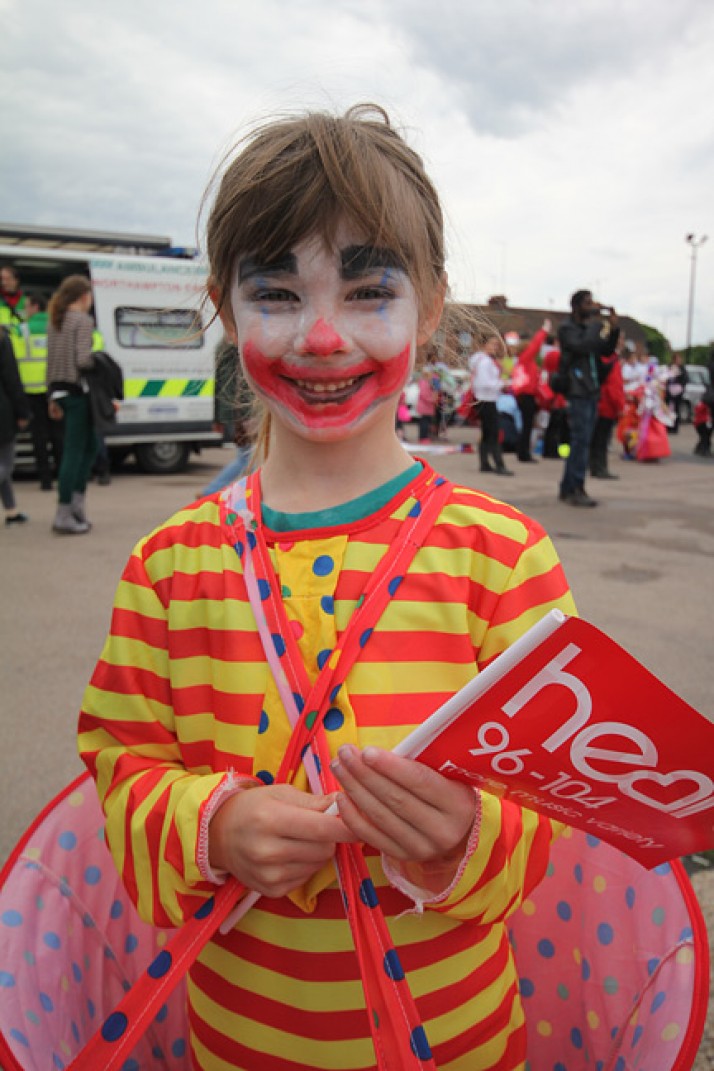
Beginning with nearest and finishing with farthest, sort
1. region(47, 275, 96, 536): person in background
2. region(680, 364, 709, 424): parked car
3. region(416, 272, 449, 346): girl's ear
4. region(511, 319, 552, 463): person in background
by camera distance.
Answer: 1. region(416, 272, 449, 346): girl's ear
2. region(47, 275, 96, 536): person in background
3. region(511, 319, 552, 463): person in background
4. region(680, 364, 709, 424): parked car

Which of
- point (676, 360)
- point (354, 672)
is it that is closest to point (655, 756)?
point (354, 672)

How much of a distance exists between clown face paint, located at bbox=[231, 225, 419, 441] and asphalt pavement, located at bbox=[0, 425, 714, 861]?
1.80 metres

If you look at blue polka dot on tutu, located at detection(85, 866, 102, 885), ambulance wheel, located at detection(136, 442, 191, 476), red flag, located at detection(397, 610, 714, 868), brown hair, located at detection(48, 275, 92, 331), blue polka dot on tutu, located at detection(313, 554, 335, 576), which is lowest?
ambulance wheel, located at detection(136, 442, 191, 476)

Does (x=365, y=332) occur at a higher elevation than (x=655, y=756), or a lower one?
higher

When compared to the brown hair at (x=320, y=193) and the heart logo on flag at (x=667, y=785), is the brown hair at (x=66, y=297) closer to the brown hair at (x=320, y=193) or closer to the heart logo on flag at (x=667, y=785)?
the brown hair at (x=320, y=193)

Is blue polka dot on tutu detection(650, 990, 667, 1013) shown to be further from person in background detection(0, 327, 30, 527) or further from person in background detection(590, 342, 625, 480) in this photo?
person in background detection(590, 342, 625, 480)

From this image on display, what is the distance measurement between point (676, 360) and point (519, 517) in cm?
1987

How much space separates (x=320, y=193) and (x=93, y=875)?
42.2 inches

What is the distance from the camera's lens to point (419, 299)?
1.22 meters

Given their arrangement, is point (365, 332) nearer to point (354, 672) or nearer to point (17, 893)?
point (354, 672)

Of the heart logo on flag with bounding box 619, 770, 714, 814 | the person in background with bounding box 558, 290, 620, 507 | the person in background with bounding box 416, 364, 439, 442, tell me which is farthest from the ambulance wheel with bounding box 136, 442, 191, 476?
the heart logo on flag with bounding box 619, 770, 714, 814

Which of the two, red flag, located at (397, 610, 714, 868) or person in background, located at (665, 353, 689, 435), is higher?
person in background, located at (665, 353, 689, 435)

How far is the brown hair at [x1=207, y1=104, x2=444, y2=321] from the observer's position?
43.5 inches

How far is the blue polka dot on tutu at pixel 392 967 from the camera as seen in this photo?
96cm
